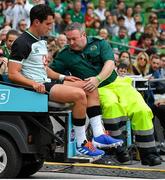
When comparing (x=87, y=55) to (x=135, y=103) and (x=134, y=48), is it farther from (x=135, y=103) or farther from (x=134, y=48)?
(x=134, y=48)

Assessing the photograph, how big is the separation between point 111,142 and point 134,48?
1109cm

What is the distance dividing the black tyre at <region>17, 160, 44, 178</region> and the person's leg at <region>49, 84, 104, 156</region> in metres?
0.81

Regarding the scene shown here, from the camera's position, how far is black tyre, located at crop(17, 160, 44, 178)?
1039 centimetres

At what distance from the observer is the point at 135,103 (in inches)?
403

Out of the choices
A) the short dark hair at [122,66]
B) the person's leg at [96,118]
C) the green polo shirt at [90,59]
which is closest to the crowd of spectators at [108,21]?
the short dark hair at [122,66]

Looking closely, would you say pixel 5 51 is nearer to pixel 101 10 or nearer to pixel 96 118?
pixel 96 118

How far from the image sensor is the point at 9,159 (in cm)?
991

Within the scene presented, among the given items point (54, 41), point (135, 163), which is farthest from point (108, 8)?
point (135, 163)

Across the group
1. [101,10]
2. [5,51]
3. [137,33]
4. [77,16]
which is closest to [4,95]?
[5,51]

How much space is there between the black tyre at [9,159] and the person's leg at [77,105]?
749 millimetres

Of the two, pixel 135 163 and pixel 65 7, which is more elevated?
pixel 65 7

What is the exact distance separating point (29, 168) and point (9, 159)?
729 mm

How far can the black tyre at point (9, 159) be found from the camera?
9.89 metres

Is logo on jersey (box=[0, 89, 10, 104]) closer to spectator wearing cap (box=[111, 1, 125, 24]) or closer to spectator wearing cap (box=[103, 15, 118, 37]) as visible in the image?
spectator wearing cap (box=[103, 15, 118, 37])
